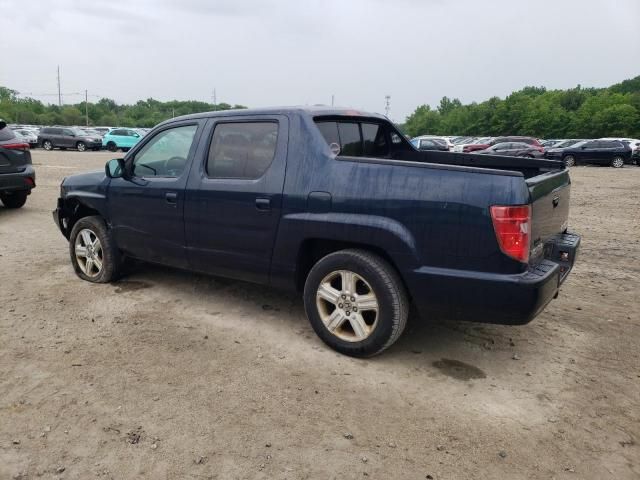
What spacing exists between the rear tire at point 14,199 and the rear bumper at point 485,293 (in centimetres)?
893

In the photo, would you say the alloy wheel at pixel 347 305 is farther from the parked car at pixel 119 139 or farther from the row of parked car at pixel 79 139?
the parked car at pixel 119 139

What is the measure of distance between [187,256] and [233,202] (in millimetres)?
798

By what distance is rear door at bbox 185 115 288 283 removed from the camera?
13.2ft

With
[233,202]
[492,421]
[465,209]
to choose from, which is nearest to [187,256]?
[233,202]

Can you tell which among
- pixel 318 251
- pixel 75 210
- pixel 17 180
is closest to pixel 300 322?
pixel 318 251

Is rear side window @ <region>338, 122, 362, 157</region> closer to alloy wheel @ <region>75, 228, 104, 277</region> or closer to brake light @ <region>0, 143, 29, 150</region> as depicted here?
alloy wheel @ <region>75, 228, 104, 277</region>

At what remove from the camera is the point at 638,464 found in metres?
2.71

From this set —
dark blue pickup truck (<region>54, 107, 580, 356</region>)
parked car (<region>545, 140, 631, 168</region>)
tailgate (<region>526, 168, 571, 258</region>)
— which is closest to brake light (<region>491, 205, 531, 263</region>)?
dark blue pickup truck (<region>54, 107, 580, 356</region>)

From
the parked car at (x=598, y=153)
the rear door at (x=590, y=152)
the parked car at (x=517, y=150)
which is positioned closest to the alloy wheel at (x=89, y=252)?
the parked car at (x=517, y=150)

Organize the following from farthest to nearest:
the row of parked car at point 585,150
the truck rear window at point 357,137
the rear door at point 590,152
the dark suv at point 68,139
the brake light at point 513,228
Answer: the dark suv at point 68,139 < the rear door at point 590,152 < the row of parked car at point 585,150 < the truck rear window at point 357,137 < the brake light at point 513,228

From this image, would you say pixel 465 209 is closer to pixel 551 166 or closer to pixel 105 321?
pixel 551 166

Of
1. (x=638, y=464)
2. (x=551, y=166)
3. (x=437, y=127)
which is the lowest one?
(x=638, y=464)

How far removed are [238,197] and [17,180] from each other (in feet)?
21.9

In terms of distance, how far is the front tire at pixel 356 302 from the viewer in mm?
3566
